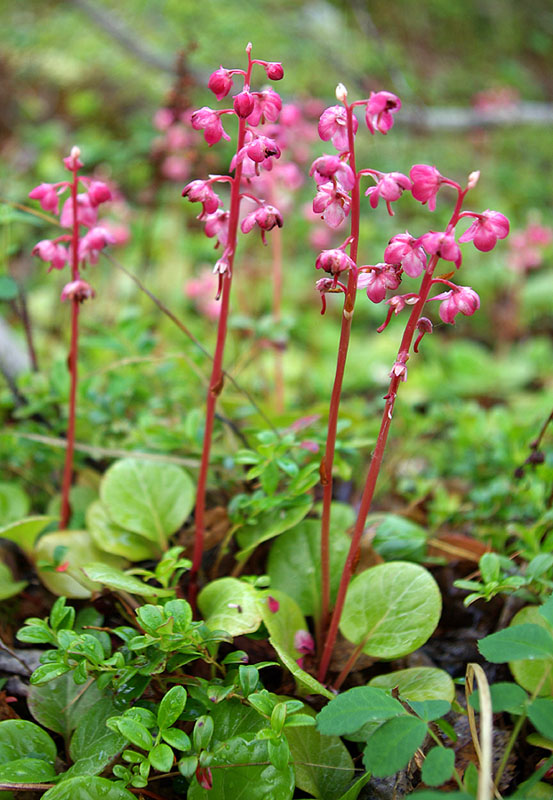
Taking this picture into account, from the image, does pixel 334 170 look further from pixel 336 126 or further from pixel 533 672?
pixel 533 672

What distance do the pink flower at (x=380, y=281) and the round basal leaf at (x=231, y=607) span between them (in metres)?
0.52

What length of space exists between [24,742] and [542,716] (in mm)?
731

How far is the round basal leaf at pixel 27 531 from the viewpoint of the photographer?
122 centimetres

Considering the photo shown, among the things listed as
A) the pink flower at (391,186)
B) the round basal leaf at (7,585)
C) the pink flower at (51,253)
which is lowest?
the round basal leaf at (7,585)

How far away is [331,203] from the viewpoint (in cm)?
86

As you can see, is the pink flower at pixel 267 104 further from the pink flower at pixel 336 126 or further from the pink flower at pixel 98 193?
the pink flower at pixel 98 193

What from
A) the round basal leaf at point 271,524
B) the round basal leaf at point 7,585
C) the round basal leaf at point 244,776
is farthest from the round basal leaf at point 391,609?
the round basal leaf at point 7,585

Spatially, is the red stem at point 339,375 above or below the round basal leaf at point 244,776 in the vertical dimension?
above

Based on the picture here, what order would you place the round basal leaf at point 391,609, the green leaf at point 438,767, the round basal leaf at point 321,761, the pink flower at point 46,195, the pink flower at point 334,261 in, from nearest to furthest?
1. the green leaf at point 438,767
2. the pink flower at point 334,261
3. the round basal leaf at point 321,761
4. the round basal leaf at point 391,609
5. the pink flower at point 46,195

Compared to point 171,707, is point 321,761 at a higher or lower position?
lower

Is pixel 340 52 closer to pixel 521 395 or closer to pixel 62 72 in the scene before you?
pixel 62 72

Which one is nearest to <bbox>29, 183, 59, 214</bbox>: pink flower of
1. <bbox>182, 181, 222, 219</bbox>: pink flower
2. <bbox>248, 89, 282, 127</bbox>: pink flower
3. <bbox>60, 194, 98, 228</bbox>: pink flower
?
<bbox>60, 194, 98, 228</bbox>: pink flower

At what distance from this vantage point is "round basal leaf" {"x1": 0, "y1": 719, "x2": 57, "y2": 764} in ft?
3.03

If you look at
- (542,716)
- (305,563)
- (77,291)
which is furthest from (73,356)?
(542,716)
